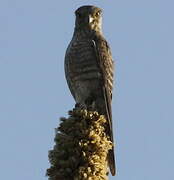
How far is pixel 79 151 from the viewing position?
4609mm

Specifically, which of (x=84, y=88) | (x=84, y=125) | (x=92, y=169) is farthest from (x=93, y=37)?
(x=92, y=169)

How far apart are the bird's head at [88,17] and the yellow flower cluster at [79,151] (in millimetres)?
4925

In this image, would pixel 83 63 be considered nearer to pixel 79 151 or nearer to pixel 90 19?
pixel 90 19

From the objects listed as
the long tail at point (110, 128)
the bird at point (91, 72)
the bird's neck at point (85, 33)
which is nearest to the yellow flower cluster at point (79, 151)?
the long tail at point (110, 128)

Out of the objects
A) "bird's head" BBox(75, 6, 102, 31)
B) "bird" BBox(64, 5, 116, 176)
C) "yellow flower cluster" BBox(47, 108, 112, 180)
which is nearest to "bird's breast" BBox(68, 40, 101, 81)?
"bird" BBox(64, 5, 116, 176)

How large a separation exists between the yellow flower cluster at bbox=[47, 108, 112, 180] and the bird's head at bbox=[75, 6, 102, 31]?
4.93 m

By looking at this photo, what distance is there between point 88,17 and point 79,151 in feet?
18.6

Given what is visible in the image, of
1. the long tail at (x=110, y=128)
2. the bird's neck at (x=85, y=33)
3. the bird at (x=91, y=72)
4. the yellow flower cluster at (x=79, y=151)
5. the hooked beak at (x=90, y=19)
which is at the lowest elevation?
the yellow flower cluster at (x=79, y=151)

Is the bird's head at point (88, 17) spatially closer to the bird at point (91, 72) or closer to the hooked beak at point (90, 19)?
the hooked beak at point (90, 19)

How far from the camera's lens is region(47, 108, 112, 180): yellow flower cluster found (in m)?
4.33

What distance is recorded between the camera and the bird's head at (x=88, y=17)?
32.7 ft

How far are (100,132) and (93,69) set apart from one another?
3986mm

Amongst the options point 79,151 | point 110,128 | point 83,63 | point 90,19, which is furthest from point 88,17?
point 79,151

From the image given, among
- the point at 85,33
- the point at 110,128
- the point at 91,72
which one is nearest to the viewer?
the point at 110,128
